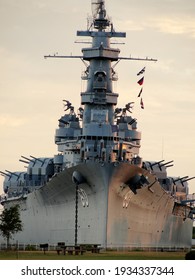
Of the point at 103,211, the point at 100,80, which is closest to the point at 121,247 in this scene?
the point at 103,211

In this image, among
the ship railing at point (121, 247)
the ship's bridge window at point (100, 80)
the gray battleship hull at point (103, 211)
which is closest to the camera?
the ship railing at point (121, 247)

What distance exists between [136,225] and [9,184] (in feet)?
83.7

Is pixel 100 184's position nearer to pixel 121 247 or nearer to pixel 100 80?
pixel 121 247

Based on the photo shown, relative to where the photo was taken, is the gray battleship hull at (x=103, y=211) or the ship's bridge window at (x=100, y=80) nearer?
the gray battleship hull at (x=103, y=211)

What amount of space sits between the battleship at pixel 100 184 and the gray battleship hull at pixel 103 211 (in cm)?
7

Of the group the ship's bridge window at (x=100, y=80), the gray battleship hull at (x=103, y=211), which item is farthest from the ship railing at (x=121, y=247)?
the ship's bridge window at (x=100, y=80)

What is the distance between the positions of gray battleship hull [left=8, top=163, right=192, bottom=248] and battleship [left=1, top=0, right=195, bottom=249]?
0.07 m

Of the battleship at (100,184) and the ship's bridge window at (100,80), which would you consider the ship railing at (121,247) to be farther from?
the ship's bridge window at (100,80)

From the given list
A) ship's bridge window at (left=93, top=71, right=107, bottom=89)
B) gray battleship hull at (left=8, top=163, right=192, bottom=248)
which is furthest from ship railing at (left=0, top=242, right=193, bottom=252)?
ship's bridge window at (left=93, top=71, right=107, bottom=89)

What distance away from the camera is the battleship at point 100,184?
89.2 m

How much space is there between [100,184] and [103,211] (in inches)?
82.4

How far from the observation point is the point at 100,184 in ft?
289

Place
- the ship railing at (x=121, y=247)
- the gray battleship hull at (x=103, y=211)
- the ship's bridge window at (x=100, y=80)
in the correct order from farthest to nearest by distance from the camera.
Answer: the ship's bridge window at (x=100, y=80)
the gray battleship hull at (x=103, y=211)
the ship railing at (x=121, y=247)

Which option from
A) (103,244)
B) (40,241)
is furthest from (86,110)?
A: (103,244)
